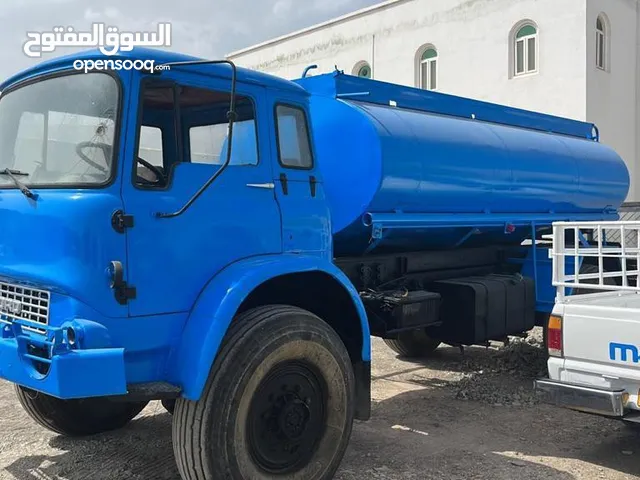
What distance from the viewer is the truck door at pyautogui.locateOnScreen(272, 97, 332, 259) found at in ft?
13.6

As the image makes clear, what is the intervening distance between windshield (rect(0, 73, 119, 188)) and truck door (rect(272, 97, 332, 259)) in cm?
107

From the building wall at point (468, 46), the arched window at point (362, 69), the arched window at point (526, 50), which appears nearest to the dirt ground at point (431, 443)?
the building wall at point (468, 46)

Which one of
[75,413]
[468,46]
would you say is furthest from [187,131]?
[468,46]

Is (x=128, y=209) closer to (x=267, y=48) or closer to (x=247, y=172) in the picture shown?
(x=247, y=172)

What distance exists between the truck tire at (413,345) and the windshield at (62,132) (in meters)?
5.03

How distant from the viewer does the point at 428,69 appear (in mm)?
18766

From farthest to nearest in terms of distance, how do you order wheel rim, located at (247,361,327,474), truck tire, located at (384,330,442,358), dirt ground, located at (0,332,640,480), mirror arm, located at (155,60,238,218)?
truck tire, located at (384,330,442,358), dirt ground, located at (0,332,640,480), wheel rim, located at (247,361,327,474), mirror arm, located at (155,60,238,218)

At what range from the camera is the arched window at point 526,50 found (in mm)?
16281

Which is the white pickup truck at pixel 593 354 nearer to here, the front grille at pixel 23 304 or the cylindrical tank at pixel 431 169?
the cylindrical tank at pixel 431 169

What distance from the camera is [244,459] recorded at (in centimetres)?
363

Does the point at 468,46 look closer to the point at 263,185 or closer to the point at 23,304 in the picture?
the point at 263,185

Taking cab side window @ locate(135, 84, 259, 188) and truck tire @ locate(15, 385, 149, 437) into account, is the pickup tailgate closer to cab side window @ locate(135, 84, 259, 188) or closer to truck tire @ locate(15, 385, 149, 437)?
cab side window @ locate(135, 84, 259, 188)

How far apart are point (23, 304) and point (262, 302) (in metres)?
1.39

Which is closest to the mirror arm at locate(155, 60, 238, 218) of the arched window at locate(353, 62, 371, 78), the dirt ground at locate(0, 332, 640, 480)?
the dirt ground at locate(0, 332, 640, 480)
